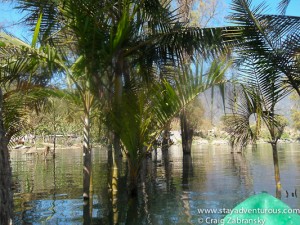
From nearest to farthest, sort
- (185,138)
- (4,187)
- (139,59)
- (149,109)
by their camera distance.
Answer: (4,187) < (149,109) < (139,59) < (185,138)

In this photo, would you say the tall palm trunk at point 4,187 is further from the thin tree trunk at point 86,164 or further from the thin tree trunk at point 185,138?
the thin tree trunk at point 185,138

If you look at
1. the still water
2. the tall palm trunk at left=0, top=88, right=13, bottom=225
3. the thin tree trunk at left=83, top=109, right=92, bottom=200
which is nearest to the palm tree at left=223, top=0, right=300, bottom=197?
the still water

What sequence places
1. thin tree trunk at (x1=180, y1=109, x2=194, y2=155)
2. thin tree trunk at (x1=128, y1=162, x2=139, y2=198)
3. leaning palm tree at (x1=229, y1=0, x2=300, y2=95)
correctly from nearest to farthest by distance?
leaning palm tree at (x1=229, y1=0, x2=300, y2=95) → thin tree trunk at (x1=128, y1=162, x2=139, y2=198) → thin tree trunk at (x1=180, y1=109, x2=194, y2=155)

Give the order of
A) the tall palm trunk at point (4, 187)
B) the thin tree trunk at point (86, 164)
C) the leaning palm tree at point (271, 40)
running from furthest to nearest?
the thin tree trunk at point (86, 164)
the leaning palm tree at point (271, 40)
the tall palm trunk at point (4, 187)

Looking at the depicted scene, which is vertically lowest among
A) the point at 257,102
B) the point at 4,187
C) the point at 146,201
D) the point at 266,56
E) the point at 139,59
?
the point at 146,201

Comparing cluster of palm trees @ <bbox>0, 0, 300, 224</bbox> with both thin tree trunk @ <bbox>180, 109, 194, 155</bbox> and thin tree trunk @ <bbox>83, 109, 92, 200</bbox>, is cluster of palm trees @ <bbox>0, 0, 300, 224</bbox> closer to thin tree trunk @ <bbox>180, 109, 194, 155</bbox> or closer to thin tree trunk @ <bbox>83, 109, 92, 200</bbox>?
thin tree trunk @ <bbox>83, 109, 92, 200</bbox>

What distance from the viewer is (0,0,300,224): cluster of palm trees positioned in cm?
582

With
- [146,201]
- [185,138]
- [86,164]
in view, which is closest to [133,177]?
[146,201]

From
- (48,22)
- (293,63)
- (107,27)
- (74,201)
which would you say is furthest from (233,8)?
(74,201)

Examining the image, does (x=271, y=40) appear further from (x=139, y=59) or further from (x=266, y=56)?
(x=139, y=59)

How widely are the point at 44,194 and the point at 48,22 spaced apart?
4904mm

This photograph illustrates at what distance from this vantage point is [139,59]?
24.5ft

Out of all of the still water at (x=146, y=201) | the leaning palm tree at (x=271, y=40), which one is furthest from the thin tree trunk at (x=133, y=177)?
the leaning palm tree at (x=271, y=40)

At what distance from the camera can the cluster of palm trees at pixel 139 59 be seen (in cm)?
582
